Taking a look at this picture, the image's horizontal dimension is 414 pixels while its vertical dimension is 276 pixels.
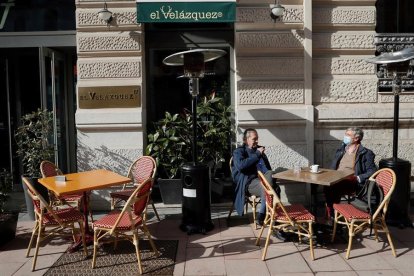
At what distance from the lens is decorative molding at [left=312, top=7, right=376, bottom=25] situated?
6.64m

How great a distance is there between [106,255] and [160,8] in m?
3.40

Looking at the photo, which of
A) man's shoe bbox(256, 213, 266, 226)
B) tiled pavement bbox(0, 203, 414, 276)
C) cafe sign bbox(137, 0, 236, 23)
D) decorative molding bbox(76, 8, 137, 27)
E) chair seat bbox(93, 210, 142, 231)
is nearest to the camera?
tiled pavement bbox(0, 203, 414, 276)

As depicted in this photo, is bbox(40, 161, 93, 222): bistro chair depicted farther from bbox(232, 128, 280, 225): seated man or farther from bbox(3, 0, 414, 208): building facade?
bbox(232, 128, 280, 225): seated man

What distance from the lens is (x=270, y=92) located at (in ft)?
21.7

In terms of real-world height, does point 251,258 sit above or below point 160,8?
below

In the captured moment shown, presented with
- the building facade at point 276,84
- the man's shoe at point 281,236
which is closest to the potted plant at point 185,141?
the building facade at point 276,84

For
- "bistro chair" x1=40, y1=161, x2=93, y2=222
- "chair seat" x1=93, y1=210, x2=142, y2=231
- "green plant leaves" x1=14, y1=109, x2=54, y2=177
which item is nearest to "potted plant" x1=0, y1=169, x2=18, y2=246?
"bistro chair" x1=40, y1=161, x2=93, y2=222

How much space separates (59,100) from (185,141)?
2.70 metres

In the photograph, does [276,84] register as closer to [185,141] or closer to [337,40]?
[337,40]

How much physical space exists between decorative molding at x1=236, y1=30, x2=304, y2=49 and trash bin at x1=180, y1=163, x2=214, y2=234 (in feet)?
7.20

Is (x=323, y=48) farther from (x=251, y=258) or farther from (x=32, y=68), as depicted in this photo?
(x=32, y=68)

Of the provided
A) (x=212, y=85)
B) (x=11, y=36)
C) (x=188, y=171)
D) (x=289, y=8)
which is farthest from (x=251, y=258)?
(x=11, y=36)

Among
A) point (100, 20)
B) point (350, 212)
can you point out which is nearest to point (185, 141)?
point (100, 20)

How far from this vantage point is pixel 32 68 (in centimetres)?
772
